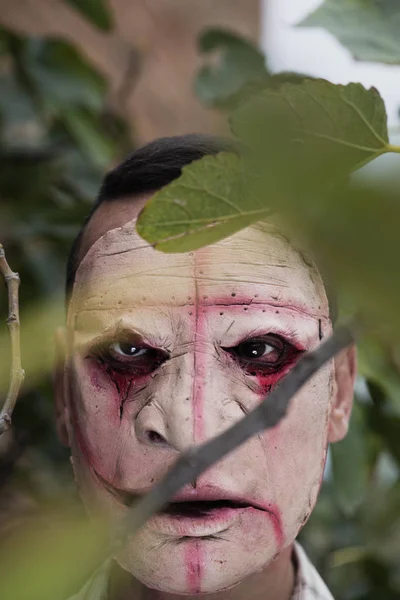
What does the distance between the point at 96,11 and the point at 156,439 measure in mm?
661

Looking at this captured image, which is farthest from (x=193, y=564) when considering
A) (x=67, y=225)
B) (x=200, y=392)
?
(x=67, y=225)

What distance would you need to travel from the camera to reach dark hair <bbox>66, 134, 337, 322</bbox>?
22.7 inches

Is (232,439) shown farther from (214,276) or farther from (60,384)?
(60,384)

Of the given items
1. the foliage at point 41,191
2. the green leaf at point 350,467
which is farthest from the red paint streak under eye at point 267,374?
the foliage at point 41,191

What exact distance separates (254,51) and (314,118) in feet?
2.58

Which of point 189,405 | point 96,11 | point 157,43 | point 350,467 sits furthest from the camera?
point 157,43

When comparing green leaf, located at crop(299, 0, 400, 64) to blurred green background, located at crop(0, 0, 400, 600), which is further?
blurred green background, located at crop(0, 0, 400, 600)

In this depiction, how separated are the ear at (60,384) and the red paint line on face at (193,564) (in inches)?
6.1

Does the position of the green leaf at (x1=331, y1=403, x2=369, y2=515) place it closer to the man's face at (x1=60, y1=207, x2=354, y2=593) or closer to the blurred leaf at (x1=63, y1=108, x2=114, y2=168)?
the man's face at (x1=60, y1=207, x2=354, y2=593)

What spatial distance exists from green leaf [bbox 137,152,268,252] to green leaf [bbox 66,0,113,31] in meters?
0.71

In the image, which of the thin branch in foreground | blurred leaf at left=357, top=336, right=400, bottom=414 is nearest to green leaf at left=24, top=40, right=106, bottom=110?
blurred leaf at left=357, top=336, right=400, bottom=414

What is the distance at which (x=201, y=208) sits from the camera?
1.09ft

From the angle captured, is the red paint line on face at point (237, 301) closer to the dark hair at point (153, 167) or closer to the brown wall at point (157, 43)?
the dark hair at point (153, 167)

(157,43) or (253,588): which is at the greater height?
(157,43)
